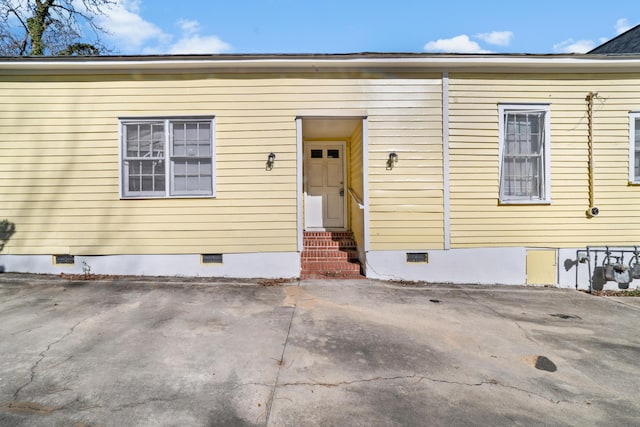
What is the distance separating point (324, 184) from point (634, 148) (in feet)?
19.8

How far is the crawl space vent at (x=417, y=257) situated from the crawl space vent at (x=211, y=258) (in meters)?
3.51

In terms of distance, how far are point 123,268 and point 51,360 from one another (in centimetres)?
303

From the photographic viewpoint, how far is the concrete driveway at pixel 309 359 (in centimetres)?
202

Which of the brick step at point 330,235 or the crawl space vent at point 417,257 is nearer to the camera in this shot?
the crawl space vent at point 417,257

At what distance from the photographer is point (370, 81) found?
5453 mm

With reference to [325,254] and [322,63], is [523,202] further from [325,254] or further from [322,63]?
[322,63]

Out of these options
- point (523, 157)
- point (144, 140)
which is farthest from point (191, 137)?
point (523, 157)

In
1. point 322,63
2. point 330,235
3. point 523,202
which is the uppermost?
point 322,63

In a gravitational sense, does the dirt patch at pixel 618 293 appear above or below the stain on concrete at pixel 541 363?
below

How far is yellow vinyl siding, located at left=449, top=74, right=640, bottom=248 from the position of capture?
549cm

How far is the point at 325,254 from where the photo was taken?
5.96 metres

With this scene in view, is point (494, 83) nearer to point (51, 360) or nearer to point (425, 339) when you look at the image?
point (425, 339)

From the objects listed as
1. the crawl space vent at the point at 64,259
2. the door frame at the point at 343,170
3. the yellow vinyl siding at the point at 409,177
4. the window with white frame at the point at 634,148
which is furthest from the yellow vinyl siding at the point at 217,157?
the window with white frame at the point at 634,148

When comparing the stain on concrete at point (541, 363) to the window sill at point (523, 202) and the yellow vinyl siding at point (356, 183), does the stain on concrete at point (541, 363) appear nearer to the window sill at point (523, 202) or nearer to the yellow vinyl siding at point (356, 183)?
the yellow vinyl siding at point (356, 183)
